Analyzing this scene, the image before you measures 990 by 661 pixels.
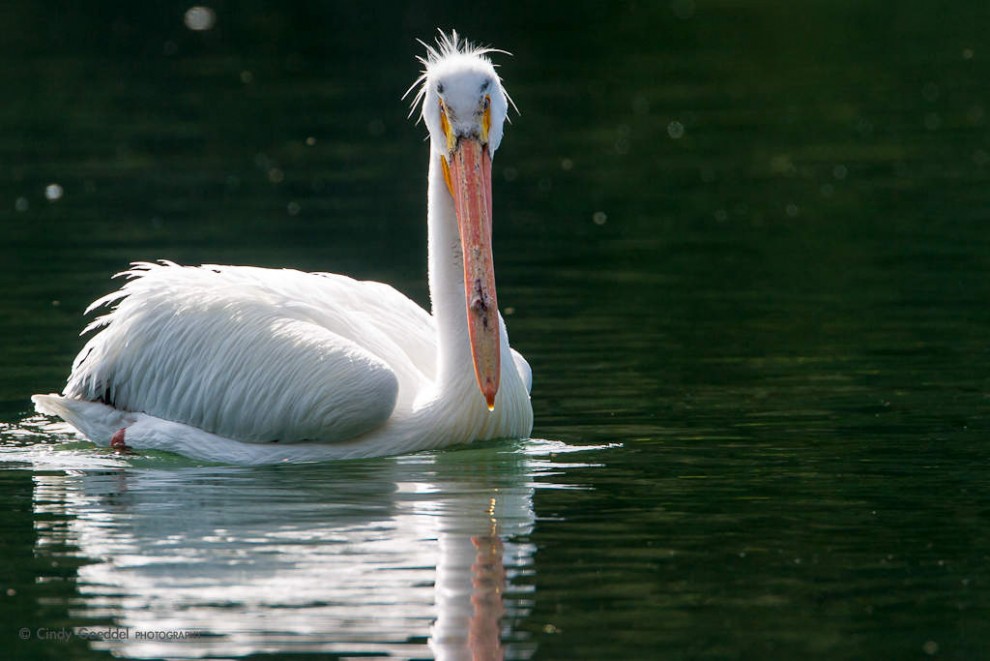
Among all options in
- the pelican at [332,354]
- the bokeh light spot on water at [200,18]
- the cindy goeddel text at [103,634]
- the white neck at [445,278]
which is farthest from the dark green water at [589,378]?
the bokeh light spot on water at [200,18]

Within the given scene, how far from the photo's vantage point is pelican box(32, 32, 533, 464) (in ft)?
24.1

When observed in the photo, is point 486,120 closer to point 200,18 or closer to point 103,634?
point 103,634

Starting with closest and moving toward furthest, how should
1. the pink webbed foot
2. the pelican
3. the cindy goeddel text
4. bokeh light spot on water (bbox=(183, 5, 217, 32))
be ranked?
1. the cindy goeddel text
2. the pelican
3. the pink webbed foot
4. bokeh light spot on water (bbox=(183, 5, 217, 32))

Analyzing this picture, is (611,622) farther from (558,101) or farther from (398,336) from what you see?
(558,101)

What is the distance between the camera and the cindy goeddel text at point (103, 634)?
17.7 ft

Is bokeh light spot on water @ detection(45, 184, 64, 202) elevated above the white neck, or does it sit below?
above

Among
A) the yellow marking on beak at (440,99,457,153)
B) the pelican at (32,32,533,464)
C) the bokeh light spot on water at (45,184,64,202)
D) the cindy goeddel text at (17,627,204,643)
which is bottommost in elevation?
the cindy goeddel text at (17,627,204,643)

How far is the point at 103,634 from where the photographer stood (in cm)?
548

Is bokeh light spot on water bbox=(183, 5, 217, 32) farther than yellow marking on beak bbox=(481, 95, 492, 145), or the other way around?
bokeh light spot on water bbox=(183, 5, 217, 32)

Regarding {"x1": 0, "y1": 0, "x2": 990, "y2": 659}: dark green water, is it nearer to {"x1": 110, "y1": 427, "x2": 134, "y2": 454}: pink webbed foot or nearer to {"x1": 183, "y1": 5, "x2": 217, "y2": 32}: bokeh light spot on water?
{"x1": 110, "y1": 427, "x2": 134, "y2": 454}: pink webbed foot

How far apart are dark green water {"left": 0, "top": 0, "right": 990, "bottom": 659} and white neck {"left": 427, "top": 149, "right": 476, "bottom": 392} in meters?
0.40

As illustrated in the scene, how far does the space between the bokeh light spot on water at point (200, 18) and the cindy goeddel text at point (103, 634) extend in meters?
23.4

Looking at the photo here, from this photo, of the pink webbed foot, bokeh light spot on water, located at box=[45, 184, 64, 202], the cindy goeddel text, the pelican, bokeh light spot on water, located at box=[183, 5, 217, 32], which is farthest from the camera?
bokeh light spot on water, located at box=[183, 5, 217, 32]

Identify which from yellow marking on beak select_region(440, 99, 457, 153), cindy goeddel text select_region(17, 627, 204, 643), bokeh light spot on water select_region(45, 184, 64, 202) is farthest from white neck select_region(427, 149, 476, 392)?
bokeh light spot on water select_region(45, 184, 64, 202)
